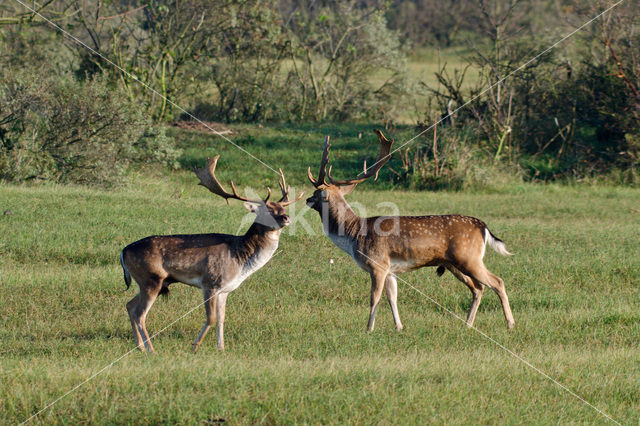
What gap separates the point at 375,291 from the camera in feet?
28.8

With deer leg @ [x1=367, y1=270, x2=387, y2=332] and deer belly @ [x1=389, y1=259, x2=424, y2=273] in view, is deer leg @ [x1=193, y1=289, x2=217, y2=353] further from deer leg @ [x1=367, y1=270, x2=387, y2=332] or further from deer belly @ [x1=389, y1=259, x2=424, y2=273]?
deer belly @ [x1=389, y1=259, x2=424, y2=273]

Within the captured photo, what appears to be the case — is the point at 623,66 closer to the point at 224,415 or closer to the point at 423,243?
the point at 423,243

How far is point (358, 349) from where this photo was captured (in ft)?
26.0

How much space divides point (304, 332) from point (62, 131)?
37.2 feet

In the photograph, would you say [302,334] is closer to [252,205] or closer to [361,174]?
[252,205]

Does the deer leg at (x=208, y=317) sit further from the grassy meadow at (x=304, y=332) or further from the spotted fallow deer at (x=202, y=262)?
the grassy meadow at (x=304, y=332)

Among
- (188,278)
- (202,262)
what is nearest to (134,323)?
(188,278)

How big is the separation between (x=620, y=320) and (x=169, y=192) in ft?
38.9

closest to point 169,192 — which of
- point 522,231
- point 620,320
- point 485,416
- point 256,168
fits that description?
point 256,168

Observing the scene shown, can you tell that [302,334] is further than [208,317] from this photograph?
Yes

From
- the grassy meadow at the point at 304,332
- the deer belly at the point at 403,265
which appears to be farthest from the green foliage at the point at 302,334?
the deer belly at the point at 403,265

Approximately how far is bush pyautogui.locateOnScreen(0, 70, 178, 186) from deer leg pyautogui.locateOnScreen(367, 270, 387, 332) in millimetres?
10798

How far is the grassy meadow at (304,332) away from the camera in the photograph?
595cm

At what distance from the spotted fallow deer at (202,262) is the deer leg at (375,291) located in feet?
4.71
